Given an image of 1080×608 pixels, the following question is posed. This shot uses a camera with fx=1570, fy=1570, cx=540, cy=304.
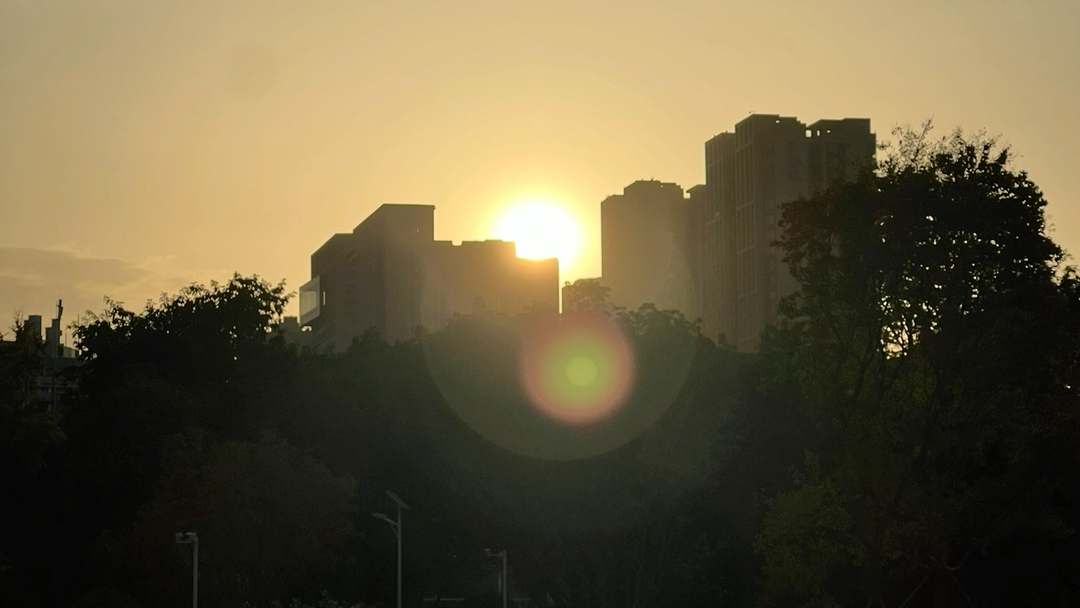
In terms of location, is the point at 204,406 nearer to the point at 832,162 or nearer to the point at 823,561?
the point at 823,561

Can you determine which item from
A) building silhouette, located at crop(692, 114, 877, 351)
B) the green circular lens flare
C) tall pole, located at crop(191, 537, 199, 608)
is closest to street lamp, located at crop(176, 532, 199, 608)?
tall pole, located at crop(191, 537, 199, 608)

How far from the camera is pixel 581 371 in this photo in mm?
61875

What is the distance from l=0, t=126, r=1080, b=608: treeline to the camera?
46.0 meters

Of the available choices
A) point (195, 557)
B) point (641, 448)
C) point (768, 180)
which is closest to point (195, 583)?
point (195, 557)

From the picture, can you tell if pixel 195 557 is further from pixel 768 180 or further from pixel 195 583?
pixel 768 180

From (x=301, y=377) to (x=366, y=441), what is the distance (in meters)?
8.31

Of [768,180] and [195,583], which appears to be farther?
[768,180]

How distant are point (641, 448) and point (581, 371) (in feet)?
Answer: 13.6

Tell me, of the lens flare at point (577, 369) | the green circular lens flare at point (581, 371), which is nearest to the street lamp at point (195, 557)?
the lens flare at point (577, 369)

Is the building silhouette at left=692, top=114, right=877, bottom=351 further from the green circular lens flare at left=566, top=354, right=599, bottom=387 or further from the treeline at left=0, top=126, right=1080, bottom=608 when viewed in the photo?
the green circular lens flare at left=566, top=354, right=599, bottom=387

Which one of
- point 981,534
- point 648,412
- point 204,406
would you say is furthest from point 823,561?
point 204,406

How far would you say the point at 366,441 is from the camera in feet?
217

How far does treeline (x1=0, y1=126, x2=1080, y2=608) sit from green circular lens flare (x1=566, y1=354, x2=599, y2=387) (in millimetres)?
1794

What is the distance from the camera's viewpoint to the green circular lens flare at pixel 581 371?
6159 centimetres
